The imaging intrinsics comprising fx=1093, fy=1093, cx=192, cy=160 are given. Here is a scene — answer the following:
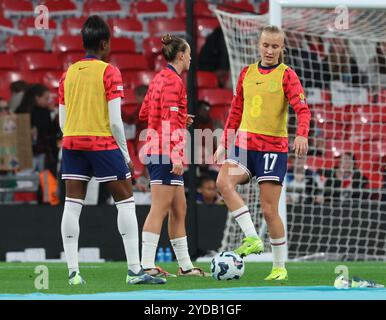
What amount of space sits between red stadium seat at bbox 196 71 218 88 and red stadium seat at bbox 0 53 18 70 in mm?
2435

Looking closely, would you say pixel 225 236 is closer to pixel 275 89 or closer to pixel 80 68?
pixel 275 89

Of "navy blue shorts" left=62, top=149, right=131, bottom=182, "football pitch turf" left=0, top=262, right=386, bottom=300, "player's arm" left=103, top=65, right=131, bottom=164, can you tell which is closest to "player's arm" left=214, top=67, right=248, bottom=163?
"football pitch turf" left=0, top=262, right=386, bottom=300

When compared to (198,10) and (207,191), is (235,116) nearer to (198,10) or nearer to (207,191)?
(207,191)

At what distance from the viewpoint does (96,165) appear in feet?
22.6

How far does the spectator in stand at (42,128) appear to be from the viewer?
12266 mm

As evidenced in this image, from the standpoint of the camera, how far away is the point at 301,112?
7520mm

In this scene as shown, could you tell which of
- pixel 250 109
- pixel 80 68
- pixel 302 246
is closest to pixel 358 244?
pixel 302 246

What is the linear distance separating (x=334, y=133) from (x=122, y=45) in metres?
3.64

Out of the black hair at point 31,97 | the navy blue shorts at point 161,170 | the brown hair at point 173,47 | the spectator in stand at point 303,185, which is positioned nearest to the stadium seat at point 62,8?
the black hair at point 31,97

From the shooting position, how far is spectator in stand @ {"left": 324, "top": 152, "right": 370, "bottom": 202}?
11.9 meters

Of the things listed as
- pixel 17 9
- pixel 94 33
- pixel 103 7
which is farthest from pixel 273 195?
pixel 17 9

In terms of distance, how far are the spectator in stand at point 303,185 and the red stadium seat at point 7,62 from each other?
420cm
